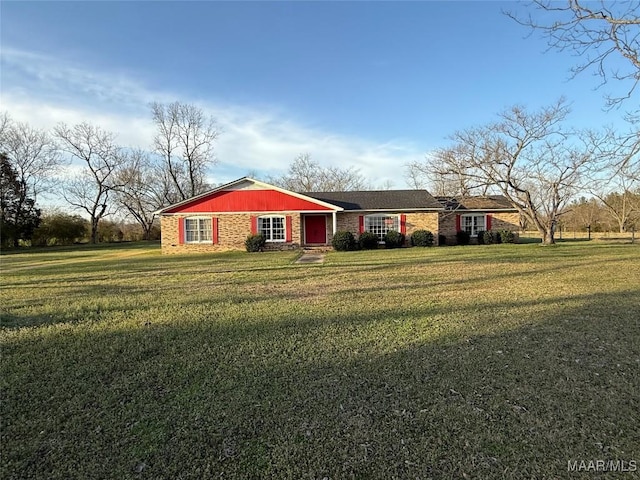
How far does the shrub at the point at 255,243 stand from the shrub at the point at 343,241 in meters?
3.96

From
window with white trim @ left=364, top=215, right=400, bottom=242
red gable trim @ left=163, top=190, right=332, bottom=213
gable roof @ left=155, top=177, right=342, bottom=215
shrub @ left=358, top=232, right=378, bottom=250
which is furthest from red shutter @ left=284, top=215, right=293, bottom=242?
window with white trim @ left=364, top=215, right=400, bottom=242

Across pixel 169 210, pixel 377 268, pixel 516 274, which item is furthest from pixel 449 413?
pixel 169 210

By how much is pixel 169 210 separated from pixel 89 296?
46.5 feet

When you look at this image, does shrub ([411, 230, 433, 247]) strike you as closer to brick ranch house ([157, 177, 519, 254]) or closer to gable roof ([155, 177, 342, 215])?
brick ranch house ([157, 177, 519, 254])

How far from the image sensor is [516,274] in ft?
33.9

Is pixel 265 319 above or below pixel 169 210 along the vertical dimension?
below

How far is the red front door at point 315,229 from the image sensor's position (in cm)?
2300

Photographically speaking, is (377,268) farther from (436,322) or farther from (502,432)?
(502,432)

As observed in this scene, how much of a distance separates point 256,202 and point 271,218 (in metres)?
1.24

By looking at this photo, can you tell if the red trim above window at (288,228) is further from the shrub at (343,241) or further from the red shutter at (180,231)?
the red shutter at (180,231)

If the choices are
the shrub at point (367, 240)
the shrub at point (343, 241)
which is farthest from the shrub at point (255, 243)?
the shrub at point (367, 240)

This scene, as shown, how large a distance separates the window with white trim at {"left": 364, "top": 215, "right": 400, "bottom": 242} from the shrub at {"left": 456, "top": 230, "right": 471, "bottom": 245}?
419 cm

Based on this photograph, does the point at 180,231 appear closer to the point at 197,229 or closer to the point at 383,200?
the point at 197,229

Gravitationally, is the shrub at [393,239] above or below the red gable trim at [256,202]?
below
